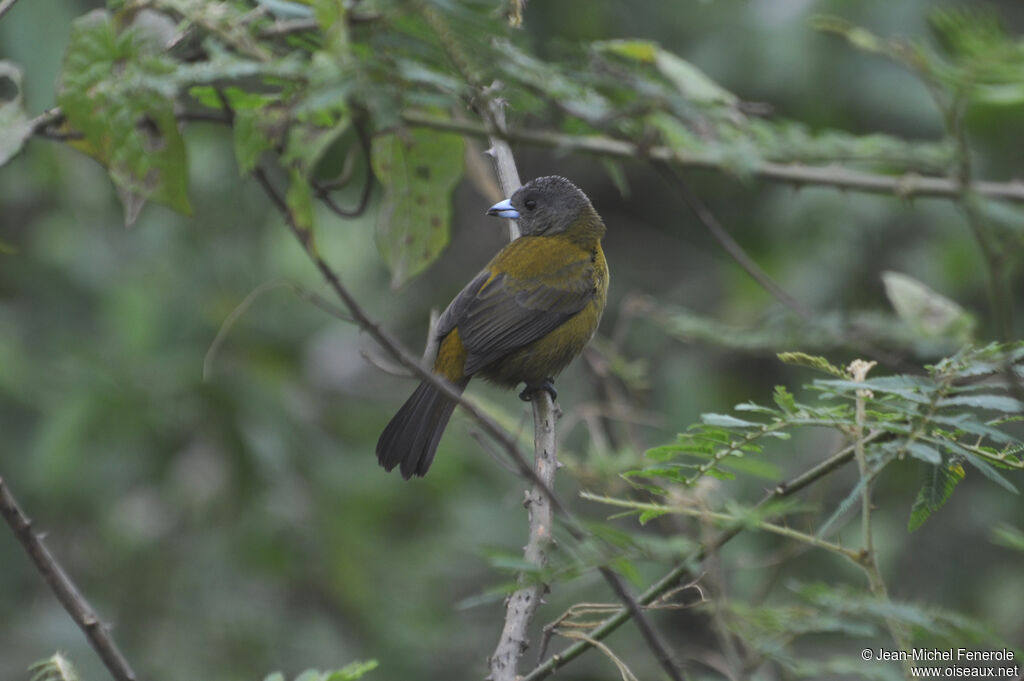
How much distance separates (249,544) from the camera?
551 centimetres

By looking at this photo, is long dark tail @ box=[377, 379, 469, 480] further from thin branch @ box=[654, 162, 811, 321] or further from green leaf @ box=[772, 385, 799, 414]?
green leaf @ box=[772, 385, 799, 414]

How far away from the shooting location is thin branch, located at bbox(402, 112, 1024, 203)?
1.53 metres

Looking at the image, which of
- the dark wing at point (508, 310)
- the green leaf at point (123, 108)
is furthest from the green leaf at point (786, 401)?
the dark wing at point (508, 310)

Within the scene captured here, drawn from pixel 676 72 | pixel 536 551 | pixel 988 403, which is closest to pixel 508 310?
pixel 676 72

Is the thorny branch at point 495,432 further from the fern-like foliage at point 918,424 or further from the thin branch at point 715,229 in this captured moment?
the thin branch at point 715,229

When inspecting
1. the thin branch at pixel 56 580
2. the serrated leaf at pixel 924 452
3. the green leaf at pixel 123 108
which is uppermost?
the green leaf at pixel 123 108

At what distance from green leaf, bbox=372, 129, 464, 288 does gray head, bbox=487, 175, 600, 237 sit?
1.90 m

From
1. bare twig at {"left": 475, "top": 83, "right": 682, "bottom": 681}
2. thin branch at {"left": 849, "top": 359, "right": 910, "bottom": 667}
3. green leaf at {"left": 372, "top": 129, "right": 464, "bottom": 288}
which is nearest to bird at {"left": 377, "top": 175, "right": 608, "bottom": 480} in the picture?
bare twig at {"left": 475, "top": 83, "right": 682, "bottom": 681}

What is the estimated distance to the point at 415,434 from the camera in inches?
135

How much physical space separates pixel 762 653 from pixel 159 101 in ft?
4.23

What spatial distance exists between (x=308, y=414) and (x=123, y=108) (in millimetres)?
4129

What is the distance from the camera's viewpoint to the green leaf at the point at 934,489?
5.70ft

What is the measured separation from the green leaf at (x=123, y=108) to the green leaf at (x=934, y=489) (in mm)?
1398

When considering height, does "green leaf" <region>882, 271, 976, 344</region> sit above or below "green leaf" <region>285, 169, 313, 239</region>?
below
